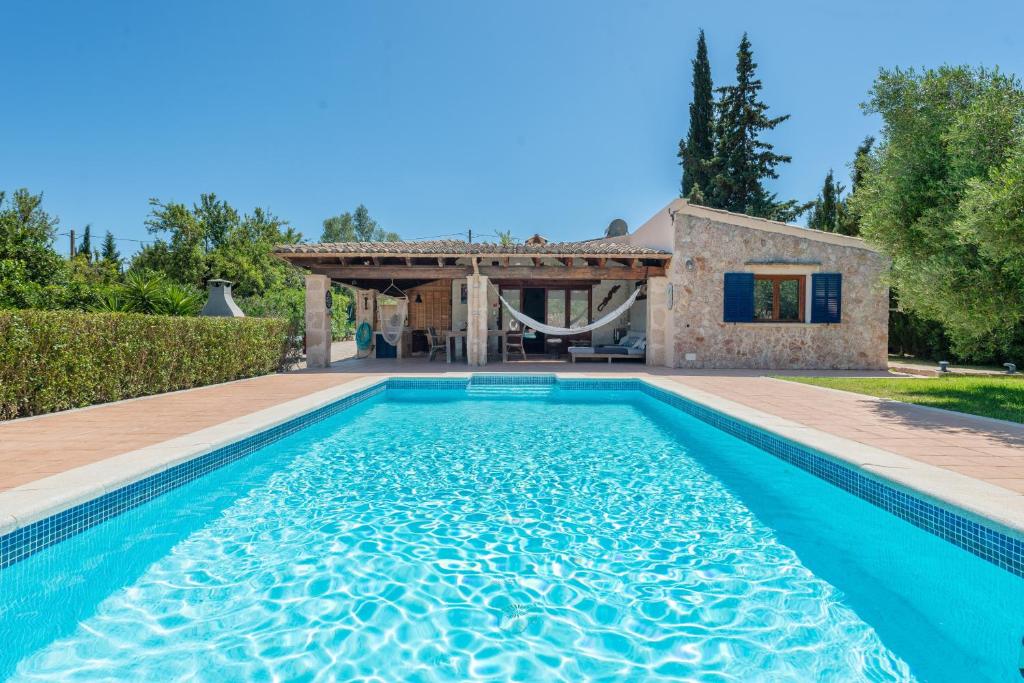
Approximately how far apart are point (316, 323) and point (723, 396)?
27.4ft

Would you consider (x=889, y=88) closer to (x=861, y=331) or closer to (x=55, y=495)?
(x=861, y=331)

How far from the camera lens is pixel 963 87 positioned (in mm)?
6555

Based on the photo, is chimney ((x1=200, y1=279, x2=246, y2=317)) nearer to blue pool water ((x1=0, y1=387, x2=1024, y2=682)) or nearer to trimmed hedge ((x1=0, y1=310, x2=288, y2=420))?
trimmed hedge ((x1=0, y1=310, x2=288, y2=420))

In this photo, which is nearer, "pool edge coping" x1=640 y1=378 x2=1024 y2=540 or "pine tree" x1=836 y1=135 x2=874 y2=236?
"pool edge coping" x1=640 y1=378 x2=1024 y2=540

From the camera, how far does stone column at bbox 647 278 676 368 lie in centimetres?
1092

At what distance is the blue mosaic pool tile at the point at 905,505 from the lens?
2.28 meters

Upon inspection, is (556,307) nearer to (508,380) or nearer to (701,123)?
(508,380)

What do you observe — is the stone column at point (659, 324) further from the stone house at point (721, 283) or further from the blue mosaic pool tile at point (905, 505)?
the blue mosaic pool tile at point (905, 505)

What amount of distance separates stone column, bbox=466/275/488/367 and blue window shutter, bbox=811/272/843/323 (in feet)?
23.8

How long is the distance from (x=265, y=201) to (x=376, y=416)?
23.2 m

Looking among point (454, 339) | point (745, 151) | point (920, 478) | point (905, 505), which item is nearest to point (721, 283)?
point (454, 339)

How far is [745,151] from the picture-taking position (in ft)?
69.7

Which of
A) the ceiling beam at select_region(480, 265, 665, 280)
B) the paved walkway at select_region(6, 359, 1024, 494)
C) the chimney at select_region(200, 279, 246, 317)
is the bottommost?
the paved walkway at select_region(6, 359, 1024, 494)

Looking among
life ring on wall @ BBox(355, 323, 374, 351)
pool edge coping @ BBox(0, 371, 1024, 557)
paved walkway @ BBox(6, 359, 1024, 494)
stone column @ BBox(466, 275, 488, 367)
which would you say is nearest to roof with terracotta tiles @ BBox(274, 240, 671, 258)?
stone column @ BBox(466, 275, 488, 367)
